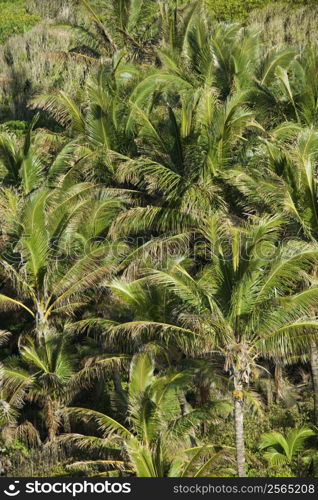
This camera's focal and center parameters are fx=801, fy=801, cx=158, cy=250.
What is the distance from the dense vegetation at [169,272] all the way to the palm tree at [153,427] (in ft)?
0.11

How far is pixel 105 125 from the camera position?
1791 cm

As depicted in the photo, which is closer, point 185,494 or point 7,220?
point 185,494

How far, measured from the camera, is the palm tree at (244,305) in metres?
11.6

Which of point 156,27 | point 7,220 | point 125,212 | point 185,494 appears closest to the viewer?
point 185,494

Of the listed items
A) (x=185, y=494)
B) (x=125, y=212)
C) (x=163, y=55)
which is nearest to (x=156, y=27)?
(x=163, y=55)

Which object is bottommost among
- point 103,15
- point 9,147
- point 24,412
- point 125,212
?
point 24,412

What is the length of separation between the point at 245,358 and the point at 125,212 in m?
4.99

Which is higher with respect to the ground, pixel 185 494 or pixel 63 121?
pixel 63 121

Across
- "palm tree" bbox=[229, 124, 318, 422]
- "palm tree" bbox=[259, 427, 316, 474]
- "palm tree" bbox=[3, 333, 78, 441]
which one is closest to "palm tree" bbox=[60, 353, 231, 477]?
"palm tree" bbox=[3, 333, 78, 441]

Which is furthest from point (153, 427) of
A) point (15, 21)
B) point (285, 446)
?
point (15, 21)

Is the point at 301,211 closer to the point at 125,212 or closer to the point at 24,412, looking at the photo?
the point at 125,212

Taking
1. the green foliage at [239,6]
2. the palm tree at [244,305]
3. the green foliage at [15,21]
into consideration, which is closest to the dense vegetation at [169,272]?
the palm tree at [244,305]

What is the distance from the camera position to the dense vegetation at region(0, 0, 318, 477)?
11.9m

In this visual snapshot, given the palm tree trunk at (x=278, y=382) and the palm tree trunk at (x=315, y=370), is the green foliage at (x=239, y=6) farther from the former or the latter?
the palm tree trunk at (x=315, y=370)
